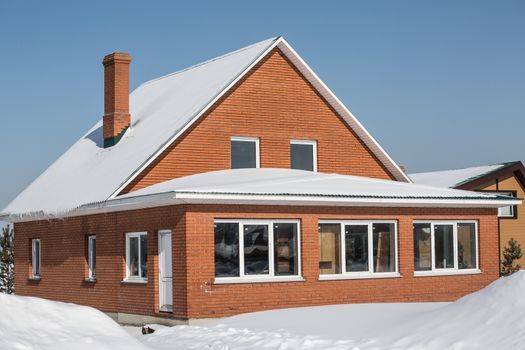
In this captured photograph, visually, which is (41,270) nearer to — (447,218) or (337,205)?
(337,205)

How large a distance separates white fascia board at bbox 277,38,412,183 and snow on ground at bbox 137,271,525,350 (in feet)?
30.0

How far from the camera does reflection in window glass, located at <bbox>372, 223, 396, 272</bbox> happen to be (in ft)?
82.9

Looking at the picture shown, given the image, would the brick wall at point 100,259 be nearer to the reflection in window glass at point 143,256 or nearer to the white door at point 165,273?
the white door at point 165,273

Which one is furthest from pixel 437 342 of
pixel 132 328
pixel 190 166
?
pixel 190 166

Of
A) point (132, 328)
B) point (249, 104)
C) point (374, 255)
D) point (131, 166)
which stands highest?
point (249, 104)

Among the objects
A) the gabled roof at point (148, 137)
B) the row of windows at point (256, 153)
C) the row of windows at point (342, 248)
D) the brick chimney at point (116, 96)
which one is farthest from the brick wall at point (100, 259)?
the row of windows at point (256, 153)

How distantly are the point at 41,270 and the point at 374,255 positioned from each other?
→ 446 inches

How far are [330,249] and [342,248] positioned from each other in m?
0.32

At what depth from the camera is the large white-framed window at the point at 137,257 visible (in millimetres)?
24484

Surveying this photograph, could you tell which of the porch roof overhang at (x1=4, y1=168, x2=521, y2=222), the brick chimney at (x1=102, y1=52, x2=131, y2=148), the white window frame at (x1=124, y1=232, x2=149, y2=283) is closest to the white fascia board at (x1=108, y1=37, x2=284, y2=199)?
the porch roof overhang at (x1=4, y1=168, x2=521, y2=222)

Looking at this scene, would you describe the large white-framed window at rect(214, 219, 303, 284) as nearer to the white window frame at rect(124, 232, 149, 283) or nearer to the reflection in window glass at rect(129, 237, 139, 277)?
the white window frame at rect(124, 232, 149, 283)

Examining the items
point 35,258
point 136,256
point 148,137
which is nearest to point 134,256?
point 136,256

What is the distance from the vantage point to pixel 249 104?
27.8 meters

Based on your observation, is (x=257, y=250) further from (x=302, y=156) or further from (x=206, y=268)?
(x=302, y=156)
